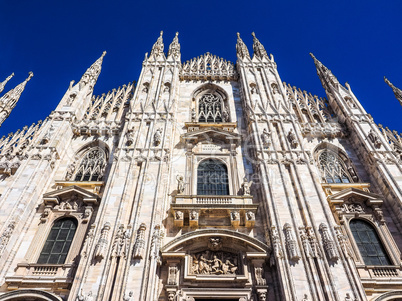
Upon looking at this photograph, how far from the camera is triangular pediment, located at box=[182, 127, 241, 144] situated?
16453 millimetres

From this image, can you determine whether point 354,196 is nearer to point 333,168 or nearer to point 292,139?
point 333,168

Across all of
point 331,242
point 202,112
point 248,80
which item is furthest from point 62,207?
point 248,80

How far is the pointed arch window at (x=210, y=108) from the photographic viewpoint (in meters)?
19.0

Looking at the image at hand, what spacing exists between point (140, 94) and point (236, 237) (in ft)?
37.5

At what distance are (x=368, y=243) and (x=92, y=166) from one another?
45.4 feet

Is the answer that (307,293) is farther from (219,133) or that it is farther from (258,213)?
(219,133)

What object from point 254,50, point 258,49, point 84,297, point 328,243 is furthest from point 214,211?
point 254,50

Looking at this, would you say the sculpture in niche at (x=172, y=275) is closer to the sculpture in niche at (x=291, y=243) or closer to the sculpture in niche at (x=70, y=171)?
the sculpture in niche at (x=291, y=243)

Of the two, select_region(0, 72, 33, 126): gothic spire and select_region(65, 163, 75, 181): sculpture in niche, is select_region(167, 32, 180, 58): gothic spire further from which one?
select_region(65, 163, 75, 181): sculpture in niche

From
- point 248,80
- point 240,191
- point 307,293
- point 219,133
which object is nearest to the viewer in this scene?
point 307,293

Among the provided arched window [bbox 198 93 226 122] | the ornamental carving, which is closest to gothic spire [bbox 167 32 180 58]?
arched window [bbox 198 93 226 122]

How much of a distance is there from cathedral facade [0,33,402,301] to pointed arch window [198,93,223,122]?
11 cm

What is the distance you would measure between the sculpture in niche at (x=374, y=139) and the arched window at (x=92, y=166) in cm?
1452

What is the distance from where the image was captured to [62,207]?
1337cm
